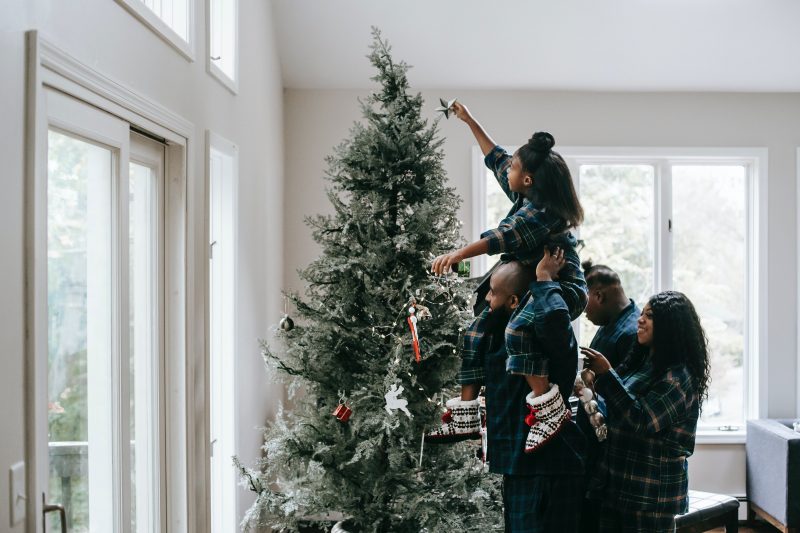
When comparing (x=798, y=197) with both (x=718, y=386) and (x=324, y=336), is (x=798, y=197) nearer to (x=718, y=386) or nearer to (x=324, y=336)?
(x=718, y=386)

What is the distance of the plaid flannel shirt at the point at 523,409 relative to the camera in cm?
178

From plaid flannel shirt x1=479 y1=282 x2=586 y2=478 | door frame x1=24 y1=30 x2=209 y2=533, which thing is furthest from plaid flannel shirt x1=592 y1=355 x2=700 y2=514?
door frame x1=24 y1=30 x2=209 y2=533

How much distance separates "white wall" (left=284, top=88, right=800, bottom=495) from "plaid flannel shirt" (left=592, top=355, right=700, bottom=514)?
2.03 m

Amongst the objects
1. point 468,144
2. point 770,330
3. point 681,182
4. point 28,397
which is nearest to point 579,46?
point 468,144

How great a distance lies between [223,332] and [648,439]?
64.7 inches

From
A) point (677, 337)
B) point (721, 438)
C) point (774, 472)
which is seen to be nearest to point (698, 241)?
point (721, 438)

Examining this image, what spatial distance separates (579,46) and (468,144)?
77 centimetres

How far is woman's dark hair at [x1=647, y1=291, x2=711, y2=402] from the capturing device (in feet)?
7.22

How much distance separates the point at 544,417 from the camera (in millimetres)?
1800

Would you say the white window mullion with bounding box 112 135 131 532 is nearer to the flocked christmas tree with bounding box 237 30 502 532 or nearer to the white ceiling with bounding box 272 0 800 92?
the flocked christmas tree with bounding box 237 30 502 532

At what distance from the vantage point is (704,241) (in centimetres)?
434

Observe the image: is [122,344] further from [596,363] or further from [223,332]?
[596,363]

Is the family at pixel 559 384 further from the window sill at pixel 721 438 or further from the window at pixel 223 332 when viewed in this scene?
the window sill at pixel 721 438

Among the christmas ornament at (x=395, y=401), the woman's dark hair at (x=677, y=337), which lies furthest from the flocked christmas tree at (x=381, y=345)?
the woman's dark hair at (x=677, y=337)
